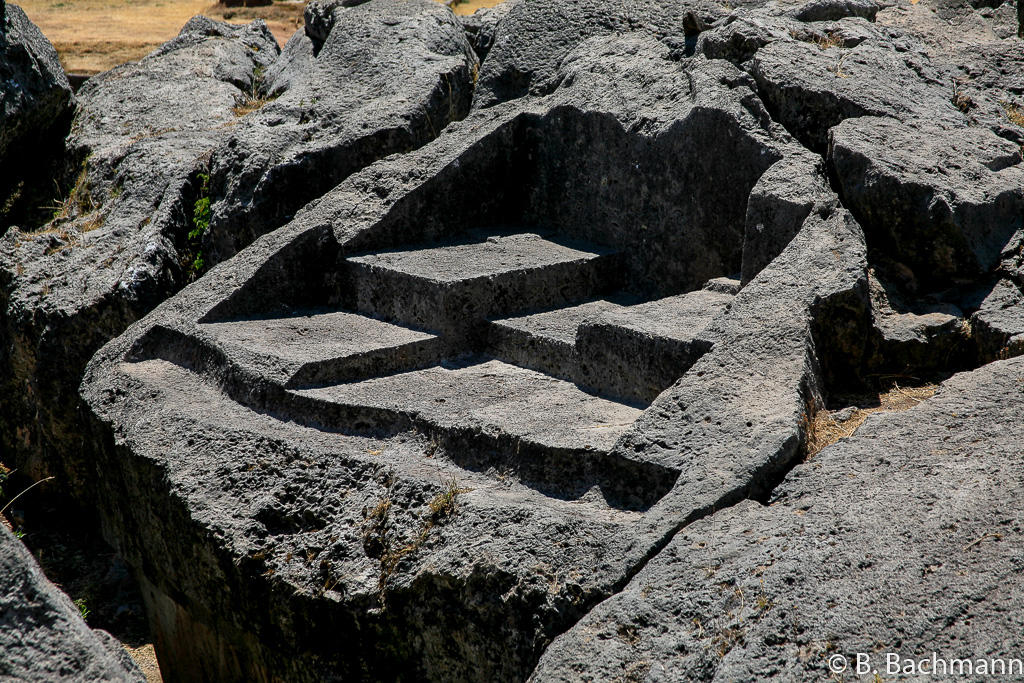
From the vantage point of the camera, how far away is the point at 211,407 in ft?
13.2

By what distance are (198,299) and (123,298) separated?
931mm

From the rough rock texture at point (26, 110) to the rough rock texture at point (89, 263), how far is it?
0.23m

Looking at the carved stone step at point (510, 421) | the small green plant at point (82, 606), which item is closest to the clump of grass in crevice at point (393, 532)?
the carved stone step at point (510, 421)

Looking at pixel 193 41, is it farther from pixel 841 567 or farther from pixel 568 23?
pixel 841 567

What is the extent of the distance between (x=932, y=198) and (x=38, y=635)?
11.5 feet

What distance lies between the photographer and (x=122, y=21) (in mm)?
21609

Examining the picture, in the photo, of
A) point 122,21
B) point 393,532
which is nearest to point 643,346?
point 393,532

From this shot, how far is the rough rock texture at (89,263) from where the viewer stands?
541 centimetres

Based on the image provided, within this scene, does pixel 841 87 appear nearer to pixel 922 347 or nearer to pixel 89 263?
pixel 922 347

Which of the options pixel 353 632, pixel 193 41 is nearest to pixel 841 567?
pixel 353 632

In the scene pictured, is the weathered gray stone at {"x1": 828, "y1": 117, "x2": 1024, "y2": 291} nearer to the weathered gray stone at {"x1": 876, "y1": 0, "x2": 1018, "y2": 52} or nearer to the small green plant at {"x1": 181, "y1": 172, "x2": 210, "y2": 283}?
the weathered gray stone at {"x1": 876, "y1": 0, "x2": 1018, "y2": 52}

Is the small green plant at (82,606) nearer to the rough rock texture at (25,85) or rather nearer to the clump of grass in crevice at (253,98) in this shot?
the rough rock texture at (25,85)

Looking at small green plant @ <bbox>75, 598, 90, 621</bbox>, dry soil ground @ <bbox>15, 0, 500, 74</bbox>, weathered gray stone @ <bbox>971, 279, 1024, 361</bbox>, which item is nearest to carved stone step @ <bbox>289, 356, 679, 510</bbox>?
weathered gray stone @ <bbox>971, 279, 1024, 361</bbox>

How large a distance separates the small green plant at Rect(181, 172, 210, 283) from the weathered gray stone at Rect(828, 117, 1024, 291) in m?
3.90
